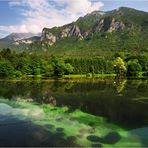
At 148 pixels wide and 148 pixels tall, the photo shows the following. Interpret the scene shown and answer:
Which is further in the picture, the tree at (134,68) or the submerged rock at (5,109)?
the tree at (134,68)

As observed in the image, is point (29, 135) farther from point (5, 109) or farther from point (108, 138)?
point (5, 109)

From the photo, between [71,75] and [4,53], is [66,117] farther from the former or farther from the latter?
[4,53]

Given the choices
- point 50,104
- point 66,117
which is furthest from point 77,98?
point 66,117

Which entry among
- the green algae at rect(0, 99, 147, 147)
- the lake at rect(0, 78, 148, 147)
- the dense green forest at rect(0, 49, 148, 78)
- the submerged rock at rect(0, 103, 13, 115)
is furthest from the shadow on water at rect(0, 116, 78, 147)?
the dense green forest at rect(0, 49, 148, 78)

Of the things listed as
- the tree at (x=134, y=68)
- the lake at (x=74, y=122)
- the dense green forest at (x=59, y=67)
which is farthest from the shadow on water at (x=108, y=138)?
the tree at (x=134, y=68)

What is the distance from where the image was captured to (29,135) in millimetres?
30047

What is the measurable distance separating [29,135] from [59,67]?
82816mm

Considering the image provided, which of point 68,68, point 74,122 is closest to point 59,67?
point 68,68

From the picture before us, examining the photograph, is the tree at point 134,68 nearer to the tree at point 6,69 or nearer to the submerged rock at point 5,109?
the tree at point 6,69

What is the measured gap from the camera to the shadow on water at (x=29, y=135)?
27125 millimetres

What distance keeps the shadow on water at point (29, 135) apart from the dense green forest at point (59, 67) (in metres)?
71.5

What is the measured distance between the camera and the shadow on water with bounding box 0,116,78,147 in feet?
89.0

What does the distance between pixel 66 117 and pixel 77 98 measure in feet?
61.9

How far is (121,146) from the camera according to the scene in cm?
2684
